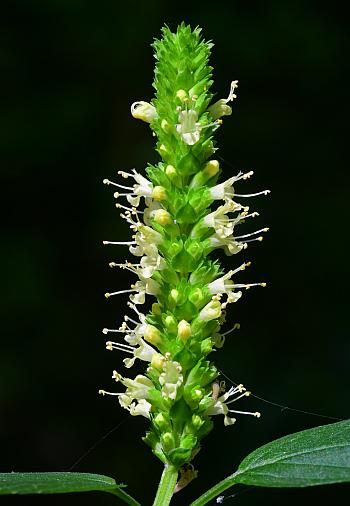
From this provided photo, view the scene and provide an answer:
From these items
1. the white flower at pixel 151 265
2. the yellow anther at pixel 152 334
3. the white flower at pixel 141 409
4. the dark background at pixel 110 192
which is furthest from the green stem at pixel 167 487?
the dark background at pixel 110 192

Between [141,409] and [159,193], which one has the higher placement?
[159,193]

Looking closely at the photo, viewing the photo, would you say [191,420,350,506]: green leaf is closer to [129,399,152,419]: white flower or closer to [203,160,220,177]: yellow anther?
[129,399,152,419]: white flower

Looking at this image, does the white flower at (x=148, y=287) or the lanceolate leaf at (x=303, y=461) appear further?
the white flower at (x=148, y=287)

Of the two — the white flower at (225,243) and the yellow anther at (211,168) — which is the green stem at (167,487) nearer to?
the white flower at (225,243)

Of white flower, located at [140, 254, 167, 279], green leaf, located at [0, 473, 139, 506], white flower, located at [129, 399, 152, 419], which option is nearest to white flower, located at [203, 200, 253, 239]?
white flower, located at [140, 254, 167, 279]

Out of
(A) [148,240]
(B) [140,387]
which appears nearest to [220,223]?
(A) [148,240]

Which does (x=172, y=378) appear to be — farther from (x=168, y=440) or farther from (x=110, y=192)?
(x=110, y=192)
